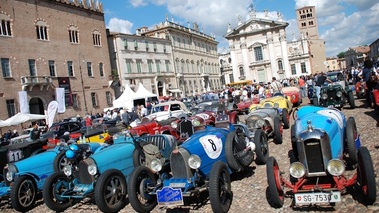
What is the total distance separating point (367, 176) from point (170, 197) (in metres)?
2.86

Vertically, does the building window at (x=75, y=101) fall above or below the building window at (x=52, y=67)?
below

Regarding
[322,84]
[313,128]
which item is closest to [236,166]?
[313,128]

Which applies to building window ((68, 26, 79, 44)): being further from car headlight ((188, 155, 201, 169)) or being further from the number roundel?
car headlight ((188, 155, 201, 169))

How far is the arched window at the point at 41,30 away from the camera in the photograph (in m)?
31.4

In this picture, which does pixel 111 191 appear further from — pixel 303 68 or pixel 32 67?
pixel 303 68

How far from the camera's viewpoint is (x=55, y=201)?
281 inches

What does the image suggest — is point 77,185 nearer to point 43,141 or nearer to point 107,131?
point 43,141

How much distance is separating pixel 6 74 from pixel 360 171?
29898 millimetres

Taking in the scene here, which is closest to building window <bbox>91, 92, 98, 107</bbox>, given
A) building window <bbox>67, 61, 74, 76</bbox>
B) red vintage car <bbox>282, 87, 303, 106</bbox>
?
building window <bbox>67, 61, 74, 76</bbox>

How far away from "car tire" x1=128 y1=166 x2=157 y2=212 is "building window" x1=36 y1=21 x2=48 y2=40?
1168 inches

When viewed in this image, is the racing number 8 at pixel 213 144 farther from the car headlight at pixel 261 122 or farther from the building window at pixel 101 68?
the building window at pixel 101 68

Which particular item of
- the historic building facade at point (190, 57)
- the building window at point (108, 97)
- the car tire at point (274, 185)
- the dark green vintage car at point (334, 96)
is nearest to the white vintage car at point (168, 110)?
the dark green vintage car at point (334, 96)

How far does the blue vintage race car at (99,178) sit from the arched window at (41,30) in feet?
91.3

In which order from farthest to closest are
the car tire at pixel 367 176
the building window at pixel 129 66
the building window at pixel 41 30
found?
the building window at pixel 129 66
the building window at pixel 41 30
the car tire at pixel 367 176
